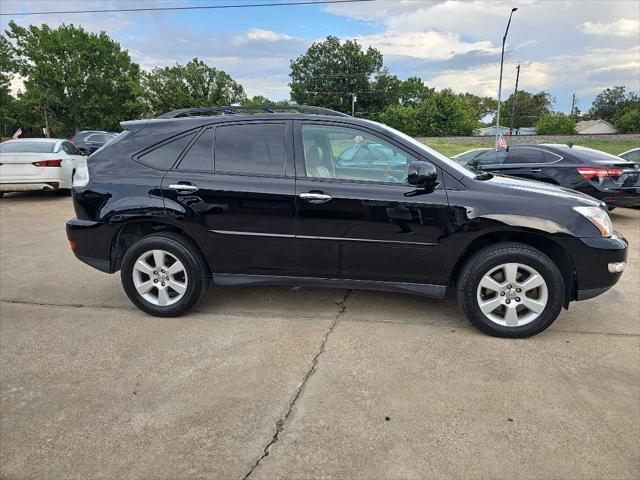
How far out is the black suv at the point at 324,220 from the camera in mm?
3391

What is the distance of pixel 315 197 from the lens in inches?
139

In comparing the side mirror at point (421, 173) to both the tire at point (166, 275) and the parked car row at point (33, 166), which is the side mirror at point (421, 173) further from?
the parked car row at point (33, 166)

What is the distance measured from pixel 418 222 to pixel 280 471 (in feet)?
6.65

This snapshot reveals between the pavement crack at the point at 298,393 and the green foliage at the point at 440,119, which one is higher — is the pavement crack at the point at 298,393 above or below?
below

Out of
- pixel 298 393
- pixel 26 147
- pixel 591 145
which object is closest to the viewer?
pixel 298 393

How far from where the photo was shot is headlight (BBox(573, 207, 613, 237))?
3.38m

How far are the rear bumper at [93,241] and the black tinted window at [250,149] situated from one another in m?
1.15

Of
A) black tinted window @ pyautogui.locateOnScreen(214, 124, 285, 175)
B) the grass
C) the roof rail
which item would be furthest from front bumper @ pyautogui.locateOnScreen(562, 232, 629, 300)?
the grass

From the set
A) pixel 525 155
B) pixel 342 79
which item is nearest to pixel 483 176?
pixel 525 155

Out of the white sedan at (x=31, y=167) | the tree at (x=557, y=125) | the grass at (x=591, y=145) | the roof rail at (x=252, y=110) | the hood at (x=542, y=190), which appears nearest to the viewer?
the hood at (x=542, y=190)

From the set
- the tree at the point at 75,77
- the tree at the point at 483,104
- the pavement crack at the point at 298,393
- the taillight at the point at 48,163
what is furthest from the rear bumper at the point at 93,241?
the tree at the point at 483,104

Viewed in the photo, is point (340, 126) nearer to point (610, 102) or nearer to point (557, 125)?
point (557, 125)

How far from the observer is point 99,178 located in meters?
3.85

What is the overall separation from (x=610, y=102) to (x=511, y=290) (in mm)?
110485
